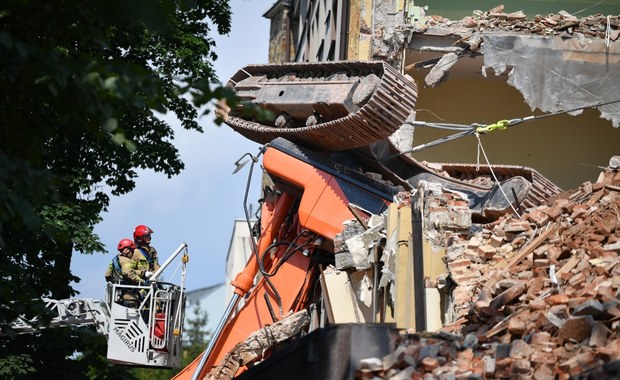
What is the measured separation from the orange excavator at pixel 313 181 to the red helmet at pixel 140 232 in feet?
5.34

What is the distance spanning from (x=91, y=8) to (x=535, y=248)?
16.2 ft

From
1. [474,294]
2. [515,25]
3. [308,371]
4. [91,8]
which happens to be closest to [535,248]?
[474,294]

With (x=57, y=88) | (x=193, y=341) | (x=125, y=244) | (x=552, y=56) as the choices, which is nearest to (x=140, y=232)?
(x=125, y=244)

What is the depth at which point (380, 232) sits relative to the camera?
13.1 meters

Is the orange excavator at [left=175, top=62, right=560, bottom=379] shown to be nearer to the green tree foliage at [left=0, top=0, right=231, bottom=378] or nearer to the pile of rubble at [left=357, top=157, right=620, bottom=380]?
the pile of rubble at [left=357, top=157, right=620, bottom=380]

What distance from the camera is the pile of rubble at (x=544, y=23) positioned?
64.2ft

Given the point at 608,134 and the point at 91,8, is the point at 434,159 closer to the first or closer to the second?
the point at 608,134

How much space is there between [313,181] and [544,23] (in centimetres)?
686

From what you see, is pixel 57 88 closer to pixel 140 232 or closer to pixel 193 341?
pixel 140 232

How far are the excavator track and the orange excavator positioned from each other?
1 cm

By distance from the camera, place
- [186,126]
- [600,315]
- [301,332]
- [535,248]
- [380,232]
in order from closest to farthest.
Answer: [600,315] → [535,248] → [380,232] → [301,332] → [186,126]

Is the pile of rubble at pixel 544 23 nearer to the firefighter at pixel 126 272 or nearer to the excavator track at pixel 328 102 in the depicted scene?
the excavator track at pixel 328 102

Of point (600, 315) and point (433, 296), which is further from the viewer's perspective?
point (433, 296)

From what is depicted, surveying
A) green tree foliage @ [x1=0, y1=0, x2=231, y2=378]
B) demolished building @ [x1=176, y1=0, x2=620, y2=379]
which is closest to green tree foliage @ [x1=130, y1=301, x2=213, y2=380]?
demolished building @ [x1=176, y1=0, x2=620, y2=379]
